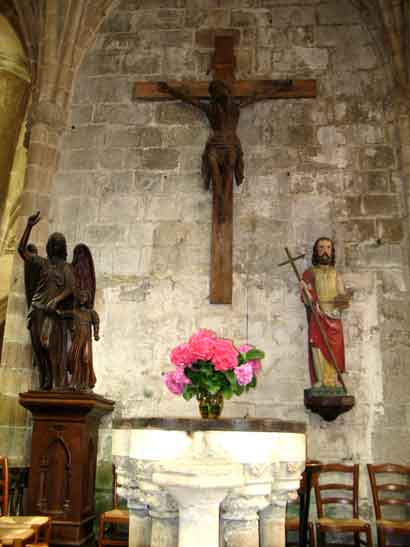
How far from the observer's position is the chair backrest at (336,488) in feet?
16.0

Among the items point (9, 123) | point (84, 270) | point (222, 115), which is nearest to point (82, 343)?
point (84, 270)

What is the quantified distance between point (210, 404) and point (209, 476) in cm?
78

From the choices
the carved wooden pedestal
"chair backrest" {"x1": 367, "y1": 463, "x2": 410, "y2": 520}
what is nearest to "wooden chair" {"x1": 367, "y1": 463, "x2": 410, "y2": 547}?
"chair backrest" {"x1": 367, "y1": 463, "x2": 410, "y2": 520}

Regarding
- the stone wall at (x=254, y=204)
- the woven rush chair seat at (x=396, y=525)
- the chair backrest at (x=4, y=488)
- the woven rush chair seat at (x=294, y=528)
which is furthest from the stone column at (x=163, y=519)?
the stone wall at (x=254, y=204)

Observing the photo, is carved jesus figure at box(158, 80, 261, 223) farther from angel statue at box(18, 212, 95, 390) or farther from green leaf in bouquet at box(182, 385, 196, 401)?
green leaf in bouquet at box(182, 385, 196, 401)

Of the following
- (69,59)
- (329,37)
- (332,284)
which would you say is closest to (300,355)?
(332,284)

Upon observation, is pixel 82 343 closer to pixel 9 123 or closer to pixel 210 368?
pixel 210 368

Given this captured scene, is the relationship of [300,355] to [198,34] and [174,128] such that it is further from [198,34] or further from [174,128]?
[198,34]

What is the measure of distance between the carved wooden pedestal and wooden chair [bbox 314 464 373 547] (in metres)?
1.88

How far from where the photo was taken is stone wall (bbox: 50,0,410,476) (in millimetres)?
5574

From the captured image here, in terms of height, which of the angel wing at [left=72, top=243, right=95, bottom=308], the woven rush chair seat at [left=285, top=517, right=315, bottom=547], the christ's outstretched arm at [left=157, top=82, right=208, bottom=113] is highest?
the christ's outstretched arm at [left=157, top=82, right=208, bottom=113]

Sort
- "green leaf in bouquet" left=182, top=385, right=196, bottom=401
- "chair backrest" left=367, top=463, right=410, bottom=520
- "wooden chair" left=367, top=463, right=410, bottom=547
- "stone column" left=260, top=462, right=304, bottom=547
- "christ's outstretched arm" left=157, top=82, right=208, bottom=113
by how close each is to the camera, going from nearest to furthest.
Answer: "stone column" left=260, top=462, right=304, bottom=547 → "green leaf in bouquet" left=182, top=385, right=196, bottom=401 → "wooden chair" left=367, top=463, right=410, bottom=547 → "chair backrest" left=367, top=463, right=410, bottom=520 → "christ's outstretched arm" left=157, top=82, right=208, bottom=113

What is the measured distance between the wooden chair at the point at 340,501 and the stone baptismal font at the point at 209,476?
4.97 feet

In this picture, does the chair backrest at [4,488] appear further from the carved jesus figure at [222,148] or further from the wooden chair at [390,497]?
the carved jesus figure at [222,148]
